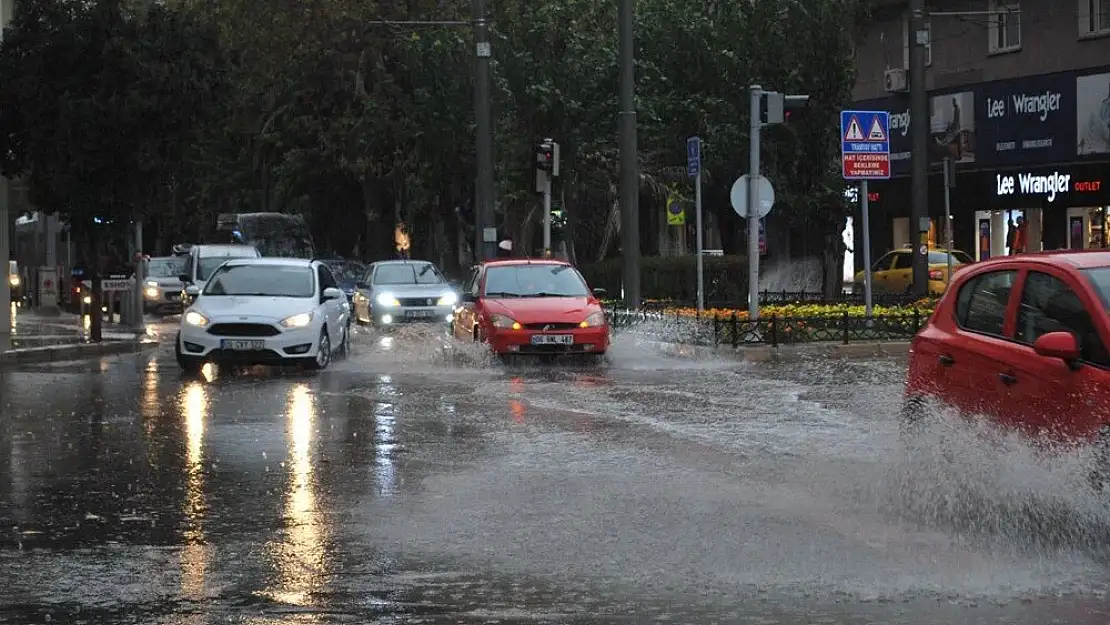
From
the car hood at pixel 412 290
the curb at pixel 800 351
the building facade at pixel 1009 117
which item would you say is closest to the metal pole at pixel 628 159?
the curb at pixel 800 351

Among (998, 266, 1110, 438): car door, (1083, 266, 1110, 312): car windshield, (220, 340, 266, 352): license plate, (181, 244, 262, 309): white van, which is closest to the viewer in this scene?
(998, 266, 1110, 438): car door

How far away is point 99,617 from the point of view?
7301mm

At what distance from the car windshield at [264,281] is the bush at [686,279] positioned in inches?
542

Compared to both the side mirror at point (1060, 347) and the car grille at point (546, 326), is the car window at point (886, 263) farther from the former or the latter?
the side mirror at point (1060, 347)

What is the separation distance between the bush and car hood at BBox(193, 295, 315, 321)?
48.3 ft

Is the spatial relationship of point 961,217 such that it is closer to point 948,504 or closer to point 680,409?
point 680,409

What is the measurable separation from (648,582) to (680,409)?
8.49 metres

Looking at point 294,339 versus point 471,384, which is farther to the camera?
point 294,339

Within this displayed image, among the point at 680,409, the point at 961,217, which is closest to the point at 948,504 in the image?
the point at 680,409

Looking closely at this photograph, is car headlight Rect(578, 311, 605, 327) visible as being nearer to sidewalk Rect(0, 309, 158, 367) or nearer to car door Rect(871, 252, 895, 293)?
sidewalk Rect(0, 309, 158, 367)

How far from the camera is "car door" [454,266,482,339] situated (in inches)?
951

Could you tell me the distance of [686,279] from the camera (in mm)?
37562

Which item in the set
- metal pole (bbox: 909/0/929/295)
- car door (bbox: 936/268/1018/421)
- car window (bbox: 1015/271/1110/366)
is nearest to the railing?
metal pole (bbox: 909/0/929/295)

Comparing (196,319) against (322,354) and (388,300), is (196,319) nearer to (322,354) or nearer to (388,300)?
(322,354)
